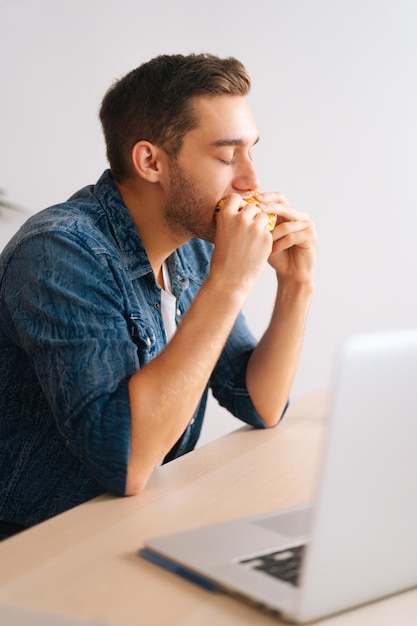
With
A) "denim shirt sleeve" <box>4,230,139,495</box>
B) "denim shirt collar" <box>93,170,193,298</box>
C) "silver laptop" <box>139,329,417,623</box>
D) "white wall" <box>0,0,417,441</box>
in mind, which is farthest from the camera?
"white wall" <box>0,0,417,441</box>

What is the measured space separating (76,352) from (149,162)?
21.0 inches

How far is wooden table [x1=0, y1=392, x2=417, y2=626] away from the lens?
767 mm

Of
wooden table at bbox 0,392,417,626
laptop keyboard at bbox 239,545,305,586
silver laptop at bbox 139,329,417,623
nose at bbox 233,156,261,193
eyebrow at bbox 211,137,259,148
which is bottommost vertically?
wooden table at bbox 0,392,417,626

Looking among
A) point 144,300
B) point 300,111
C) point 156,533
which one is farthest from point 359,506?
point 300,111

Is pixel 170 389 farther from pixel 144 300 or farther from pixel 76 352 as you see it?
pixel 144 300

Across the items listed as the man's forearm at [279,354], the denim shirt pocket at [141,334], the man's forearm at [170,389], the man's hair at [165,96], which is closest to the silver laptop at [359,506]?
the man's forearm at [170,389]

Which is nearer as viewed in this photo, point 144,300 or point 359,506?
point 359,506

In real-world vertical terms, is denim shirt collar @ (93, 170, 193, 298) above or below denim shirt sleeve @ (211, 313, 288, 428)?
above

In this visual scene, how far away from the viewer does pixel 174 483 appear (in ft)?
3.89

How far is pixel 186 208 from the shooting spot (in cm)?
162

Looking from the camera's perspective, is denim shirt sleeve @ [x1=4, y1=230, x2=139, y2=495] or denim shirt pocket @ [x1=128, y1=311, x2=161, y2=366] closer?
denim shirt sleeve @ [x1=4, y1=230, x2=139, y2=495]

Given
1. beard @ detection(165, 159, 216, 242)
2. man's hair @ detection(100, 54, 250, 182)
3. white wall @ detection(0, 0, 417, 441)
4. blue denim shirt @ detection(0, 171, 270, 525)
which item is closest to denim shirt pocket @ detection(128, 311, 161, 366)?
blue denim shirt @ detection(0, 171, 270, 525)

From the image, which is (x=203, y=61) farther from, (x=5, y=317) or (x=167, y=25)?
(x=167, y=25)

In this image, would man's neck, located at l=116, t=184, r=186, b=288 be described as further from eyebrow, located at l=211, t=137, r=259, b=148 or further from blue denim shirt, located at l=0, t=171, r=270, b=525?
eyebrow, located at l=211, t=137, r=259, b=148
